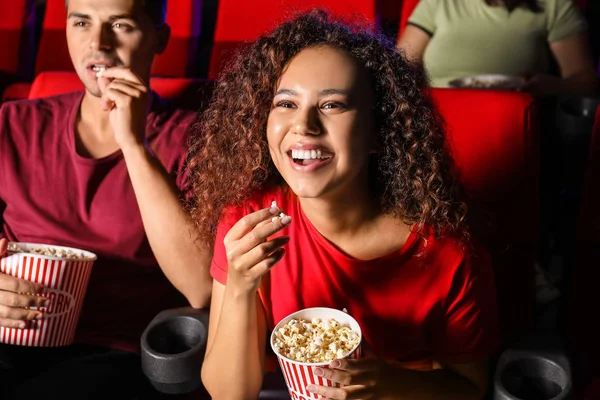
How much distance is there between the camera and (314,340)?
2.92ft

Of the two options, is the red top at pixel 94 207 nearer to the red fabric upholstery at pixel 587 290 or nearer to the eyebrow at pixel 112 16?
the eyebrow at pixel 112 16

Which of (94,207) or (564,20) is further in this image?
(564,20)

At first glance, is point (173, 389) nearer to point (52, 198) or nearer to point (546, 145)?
point (52, 198)

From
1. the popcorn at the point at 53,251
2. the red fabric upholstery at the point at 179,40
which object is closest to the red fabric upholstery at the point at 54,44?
the red fabric upholstery at the point at 179,40

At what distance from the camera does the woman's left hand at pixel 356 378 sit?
0.83m

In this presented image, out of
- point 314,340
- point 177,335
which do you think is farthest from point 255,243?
point 177,335

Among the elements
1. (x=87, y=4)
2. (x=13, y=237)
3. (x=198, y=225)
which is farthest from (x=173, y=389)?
(x=87, y=4)

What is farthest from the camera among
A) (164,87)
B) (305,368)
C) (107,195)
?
(164,87)

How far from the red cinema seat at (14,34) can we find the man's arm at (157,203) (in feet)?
3.97

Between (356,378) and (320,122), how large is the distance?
352 mm

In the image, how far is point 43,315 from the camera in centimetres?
111

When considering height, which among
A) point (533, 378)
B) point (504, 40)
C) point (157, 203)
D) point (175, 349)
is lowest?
point (175, 349)

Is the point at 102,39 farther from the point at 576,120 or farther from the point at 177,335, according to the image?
the point at 576,120

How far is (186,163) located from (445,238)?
20.7 inches
